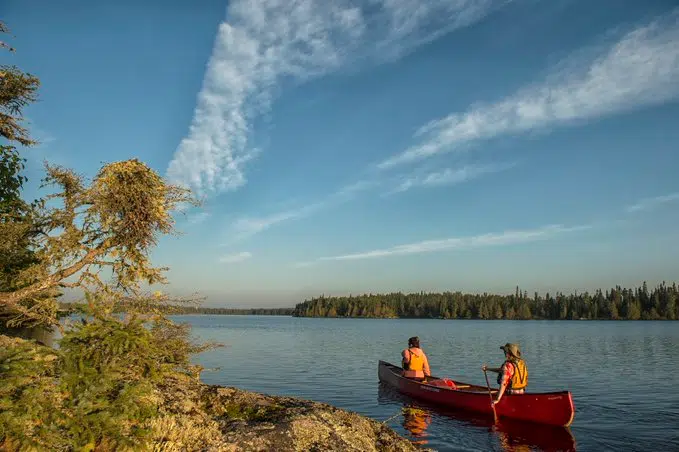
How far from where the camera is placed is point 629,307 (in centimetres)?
17525

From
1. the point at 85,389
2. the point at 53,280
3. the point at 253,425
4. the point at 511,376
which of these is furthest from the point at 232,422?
the point at 511,376

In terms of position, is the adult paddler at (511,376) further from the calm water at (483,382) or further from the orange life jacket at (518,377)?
the calm water at (483,382)

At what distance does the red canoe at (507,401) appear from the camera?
1698cm

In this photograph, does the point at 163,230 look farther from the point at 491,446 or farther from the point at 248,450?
the point at 491,446

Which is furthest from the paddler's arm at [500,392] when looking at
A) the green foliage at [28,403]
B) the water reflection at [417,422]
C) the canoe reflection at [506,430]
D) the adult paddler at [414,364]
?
the green foliage at [28,403]

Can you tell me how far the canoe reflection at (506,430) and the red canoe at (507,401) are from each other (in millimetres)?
273

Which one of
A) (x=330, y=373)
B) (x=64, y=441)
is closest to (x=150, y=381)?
(x=64, y=441)

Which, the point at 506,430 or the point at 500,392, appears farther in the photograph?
the point at 500,392

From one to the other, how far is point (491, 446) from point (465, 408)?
4.32 m

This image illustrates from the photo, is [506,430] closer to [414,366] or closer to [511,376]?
[511,376]

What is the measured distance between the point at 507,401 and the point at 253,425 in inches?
619

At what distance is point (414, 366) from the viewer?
80.6 feet

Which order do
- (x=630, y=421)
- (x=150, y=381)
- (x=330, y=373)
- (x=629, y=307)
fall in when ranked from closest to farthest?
(x=150, y=381), (x=630, y=421), (x=330, y=373), (x=629, y=307)

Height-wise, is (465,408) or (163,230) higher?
(163,230)
